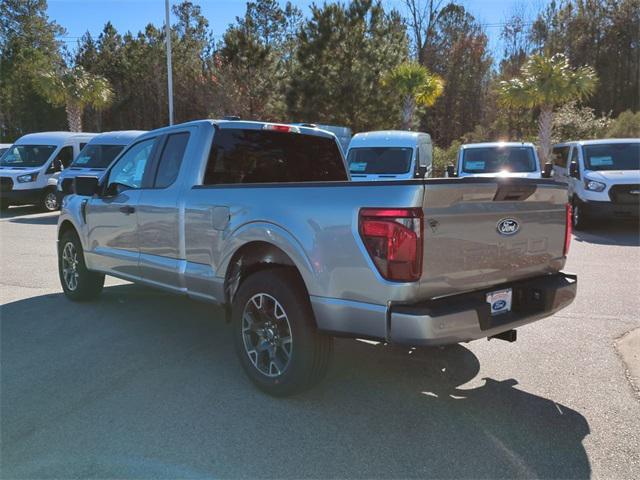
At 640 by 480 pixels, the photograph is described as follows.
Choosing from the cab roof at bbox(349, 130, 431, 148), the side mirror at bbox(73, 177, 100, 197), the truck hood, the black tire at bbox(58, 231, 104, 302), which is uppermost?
the cab roof at bbox(349, 130, 431, 148)

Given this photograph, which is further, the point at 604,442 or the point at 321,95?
the point at 321,95

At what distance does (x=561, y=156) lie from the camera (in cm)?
1488

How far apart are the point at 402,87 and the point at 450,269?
23439 mm

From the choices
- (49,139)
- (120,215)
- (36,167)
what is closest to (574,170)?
(120,215)

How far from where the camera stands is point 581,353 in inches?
192

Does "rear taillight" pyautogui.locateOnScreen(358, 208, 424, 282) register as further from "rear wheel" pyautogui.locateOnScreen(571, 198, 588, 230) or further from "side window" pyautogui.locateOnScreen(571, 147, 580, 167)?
"side window" pyautogui.locateOnScreen(571, 147, 580, 167)

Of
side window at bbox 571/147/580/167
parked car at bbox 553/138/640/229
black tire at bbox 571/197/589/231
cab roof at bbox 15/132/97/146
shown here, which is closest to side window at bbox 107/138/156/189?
parked car at bbox 553/138/640/229

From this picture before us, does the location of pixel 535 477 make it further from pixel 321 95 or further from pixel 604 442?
pixel 321 95

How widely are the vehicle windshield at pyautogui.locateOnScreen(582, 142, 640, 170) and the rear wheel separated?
0.85 metres

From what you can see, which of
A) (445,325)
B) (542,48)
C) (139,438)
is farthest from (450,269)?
(542,48)

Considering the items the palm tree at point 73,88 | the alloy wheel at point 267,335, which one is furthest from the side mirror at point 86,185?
the palm tree at point 73,88

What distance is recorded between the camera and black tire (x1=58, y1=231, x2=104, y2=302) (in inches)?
251

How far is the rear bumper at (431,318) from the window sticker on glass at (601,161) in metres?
10.1

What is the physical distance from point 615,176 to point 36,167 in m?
15.1
